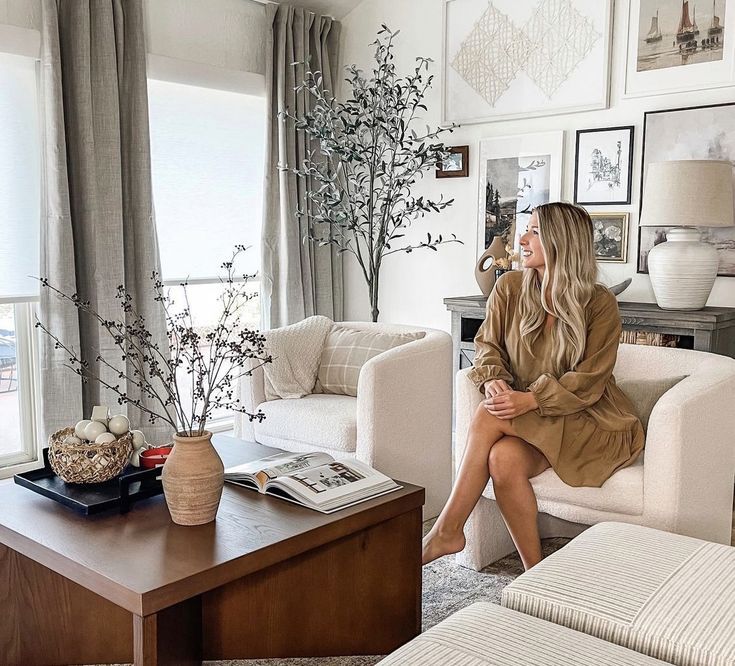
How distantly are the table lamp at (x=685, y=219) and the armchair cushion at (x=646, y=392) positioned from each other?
0.91 meters

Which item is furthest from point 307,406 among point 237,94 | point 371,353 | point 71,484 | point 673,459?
point 237,94

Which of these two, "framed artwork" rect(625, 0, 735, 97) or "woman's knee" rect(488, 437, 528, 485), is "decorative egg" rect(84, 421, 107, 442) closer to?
"woman's knee" rect(488, 437, 528, 485)

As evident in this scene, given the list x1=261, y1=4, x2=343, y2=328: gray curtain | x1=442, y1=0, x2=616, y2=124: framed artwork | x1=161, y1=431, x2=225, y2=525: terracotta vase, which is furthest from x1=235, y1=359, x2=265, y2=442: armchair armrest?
x1=442, y1=0, x2=616, y2=124: framed artwork

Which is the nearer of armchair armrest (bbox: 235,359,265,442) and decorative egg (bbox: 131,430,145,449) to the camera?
decorative egg (bbox: 131,430,145,449)

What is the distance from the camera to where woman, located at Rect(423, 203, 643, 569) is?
→ 2504mm

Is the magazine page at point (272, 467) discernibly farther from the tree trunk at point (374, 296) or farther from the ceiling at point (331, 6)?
the ceiling at point (331, 6)

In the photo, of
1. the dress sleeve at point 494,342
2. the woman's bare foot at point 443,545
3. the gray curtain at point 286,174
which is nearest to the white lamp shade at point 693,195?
the dress sleeve at point 494,342

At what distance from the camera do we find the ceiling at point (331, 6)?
15.7 ft

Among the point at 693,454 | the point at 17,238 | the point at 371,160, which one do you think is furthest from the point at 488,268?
the point at 17,238

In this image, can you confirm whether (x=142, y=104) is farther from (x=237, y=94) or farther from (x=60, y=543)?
(x=60, y=543)

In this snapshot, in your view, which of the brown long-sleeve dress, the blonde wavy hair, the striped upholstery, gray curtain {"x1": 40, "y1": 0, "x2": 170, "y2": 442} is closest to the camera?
the striped upholstery

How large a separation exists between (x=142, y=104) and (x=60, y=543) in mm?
Result: 2695

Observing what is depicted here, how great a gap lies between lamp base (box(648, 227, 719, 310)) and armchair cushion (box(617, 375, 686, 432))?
899mm

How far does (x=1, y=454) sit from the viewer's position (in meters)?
3.87
